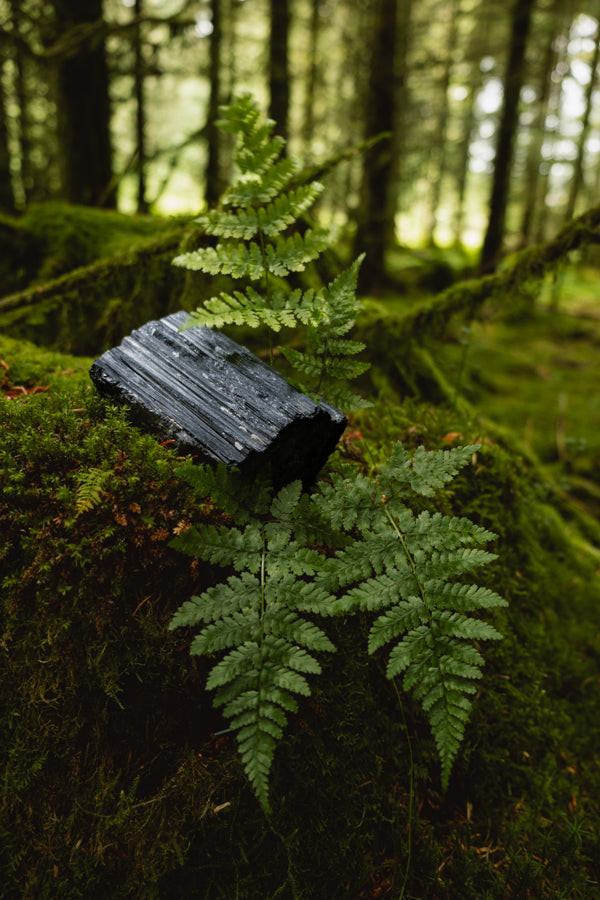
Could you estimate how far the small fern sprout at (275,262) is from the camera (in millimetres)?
2025

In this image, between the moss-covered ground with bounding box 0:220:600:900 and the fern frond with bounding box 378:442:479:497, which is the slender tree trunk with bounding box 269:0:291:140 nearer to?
the fern frond with bounding box 378:442:479:497

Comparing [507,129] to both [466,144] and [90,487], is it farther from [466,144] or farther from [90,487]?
[466,144]

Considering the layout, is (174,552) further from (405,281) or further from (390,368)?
(405,281)

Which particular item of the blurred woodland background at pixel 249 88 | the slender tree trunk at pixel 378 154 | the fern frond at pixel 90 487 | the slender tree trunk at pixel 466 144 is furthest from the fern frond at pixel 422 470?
the slender tree trunk at pixel 466 144

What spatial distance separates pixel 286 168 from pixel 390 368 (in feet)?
6.01

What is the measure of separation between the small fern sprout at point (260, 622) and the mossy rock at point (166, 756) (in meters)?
0.26

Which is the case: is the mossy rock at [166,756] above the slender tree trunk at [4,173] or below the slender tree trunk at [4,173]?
below

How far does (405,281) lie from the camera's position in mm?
10180

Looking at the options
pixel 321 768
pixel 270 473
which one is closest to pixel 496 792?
pixel 321 768

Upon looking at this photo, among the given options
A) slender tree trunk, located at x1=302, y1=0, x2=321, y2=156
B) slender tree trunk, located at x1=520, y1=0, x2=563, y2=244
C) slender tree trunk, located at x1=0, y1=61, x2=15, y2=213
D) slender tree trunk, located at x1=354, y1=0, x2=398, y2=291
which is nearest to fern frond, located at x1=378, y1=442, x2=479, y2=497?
slender tree trunk, located at x1=354, y1=0, x2=398, y2=291

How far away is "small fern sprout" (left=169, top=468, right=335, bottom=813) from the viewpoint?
1372 millimetres

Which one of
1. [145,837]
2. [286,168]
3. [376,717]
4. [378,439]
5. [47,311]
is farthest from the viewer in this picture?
[47,311]

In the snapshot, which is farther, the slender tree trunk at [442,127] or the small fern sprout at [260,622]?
the slender tree trunk at [442,127]

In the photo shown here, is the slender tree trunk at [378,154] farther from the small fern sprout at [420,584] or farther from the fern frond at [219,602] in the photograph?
the fern frond at [219,602]
